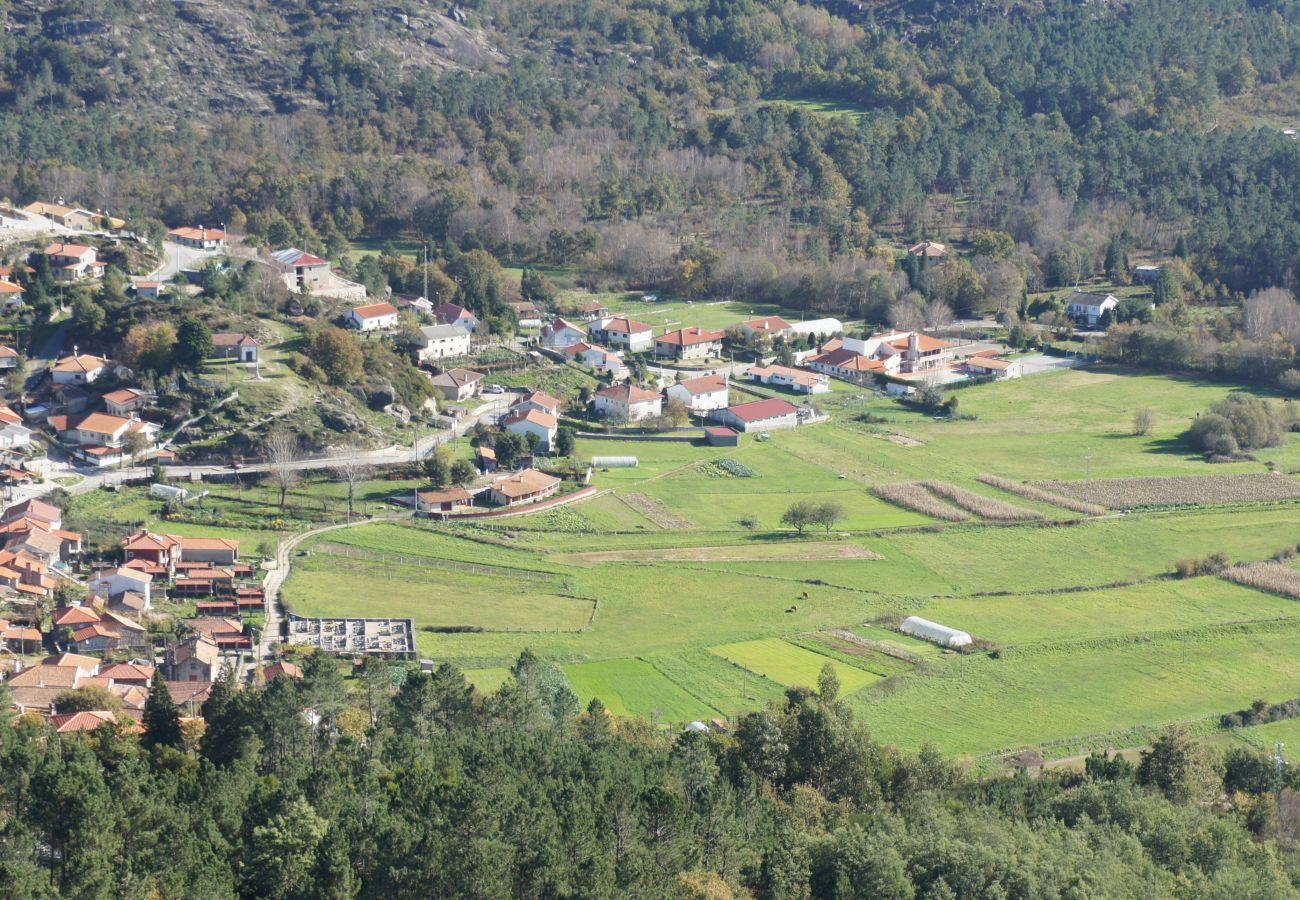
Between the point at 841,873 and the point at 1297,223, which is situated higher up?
the point at 1297,223

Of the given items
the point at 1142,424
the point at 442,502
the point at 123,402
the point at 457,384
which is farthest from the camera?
the point at 1142,424

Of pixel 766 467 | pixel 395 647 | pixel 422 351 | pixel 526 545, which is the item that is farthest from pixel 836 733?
pixel 422 351

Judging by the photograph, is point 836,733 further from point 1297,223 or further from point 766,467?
point 1297,223

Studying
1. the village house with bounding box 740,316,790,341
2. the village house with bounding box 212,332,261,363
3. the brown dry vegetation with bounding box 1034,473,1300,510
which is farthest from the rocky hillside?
the brown dry vegetation with bounding box 1034,473,1300,510

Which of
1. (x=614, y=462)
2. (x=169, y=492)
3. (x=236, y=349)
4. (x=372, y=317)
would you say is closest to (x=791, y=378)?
(x=614, y=462)

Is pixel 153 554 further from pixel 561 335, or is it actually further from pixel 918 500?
pixel 561 335

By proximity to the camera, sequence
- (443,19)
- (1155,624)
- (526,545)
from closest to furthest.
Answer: (1155,624), (526,545), (443,19)

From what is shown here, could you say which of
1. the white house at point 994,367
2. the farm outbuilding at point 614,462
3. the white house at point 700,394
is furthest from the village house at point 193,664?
the white house at point 994,367

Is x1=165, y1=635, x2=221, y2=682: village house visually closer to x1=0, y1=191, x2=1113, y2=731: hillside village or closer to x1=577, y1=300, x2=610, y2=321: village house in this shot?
x1=0, y1=191, x2=1113, y2=731: hillside village
